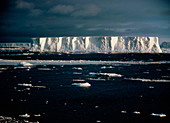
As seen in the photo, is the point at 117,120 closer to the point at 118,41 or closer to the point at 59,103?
the point at 59,103

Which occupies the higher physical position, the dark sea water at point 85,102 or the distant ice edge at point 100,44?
the distant ice edge at point 100,44

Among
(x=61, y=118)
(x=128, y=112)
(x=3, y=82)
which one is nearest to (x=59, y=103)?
(x=61, y=118)

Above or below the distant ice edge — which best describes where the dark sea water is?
below

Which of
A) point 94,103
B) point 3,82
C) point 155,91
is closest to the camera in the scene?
point 94,103

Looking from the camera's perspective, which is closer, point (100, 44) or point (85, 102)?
point (85, 102)

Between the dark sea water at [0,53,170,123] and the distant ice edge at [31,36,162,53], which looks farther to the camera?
the distant ice edge at [31,36,162,53]

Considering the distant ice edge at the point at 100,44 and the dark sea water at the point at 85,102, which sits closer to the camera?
the dark sea water at the point at 85,102

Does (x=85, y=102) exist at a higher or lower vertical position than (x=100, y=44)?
lower

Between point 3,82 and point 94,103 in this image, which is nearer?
point 94,103
